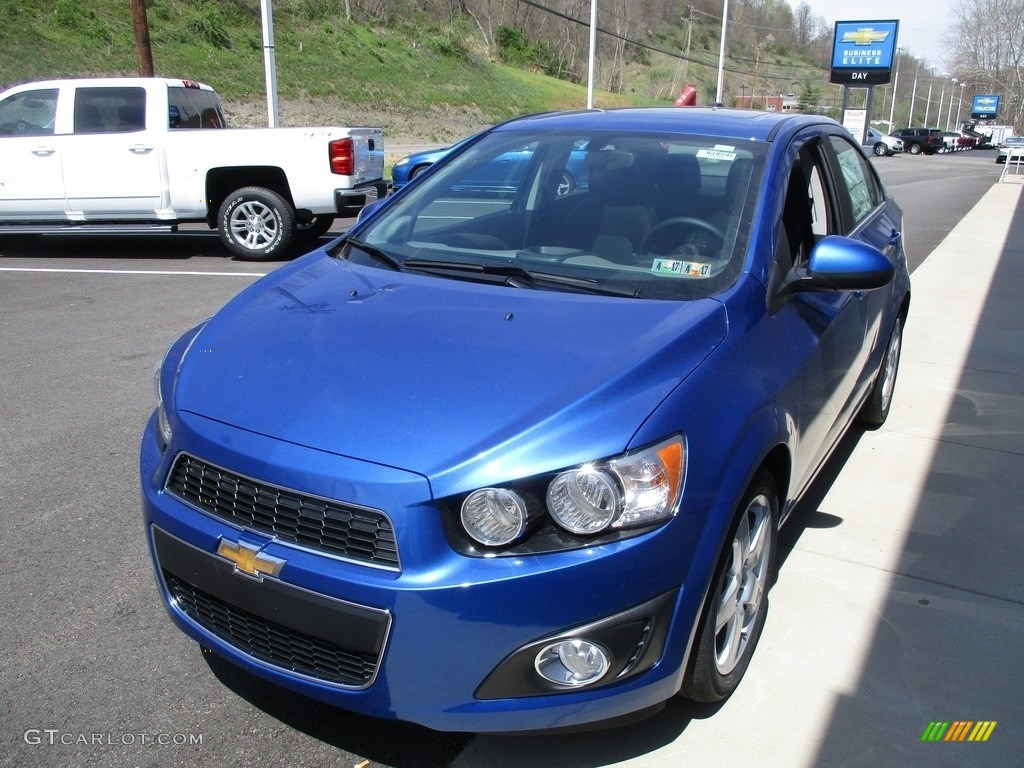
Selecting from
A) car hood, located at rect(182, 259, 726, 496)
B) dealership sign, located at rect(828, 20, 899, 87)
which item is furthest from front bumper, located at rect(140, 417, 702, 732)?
dealership sign, located at rect(828, 20, 899, 87)

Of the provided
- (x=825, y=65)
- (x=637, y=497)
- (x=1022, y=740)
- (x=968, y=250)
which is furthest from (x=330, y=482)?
(x=825, y=65)

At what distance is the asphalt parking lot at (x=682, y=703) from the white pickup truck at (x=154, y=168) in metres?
4.30

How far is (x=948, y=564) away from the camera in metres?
3.72

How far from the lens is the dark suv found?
197 ft

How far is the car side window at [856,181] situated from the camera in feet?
14.1

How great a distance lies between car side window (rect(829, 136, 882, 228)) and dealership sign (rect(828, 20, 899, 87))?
3943 centimetres

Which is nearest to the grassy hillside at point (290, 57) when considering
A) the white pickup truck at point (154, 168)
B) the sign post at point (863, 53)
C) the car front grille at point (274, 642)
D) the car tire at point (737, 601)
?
the sign post at point (863, 53)

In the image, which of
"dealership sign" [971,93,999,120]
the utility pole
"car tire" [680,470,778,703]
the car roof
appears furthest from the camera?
"dealership sign" [971,93,999,120]

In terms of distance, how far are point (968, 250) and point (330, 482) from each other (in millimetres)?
12266

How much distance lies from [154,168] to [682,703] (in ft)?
30.1

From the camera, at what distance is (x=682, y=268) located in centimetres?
309

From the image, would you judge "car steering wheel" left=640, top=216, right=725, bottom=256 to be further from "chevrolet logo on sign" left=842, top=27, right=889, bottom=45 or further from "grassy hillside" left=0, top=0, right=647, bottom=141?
"chevrolet logo on sign" left=842, top=27, right=889, bottom=45

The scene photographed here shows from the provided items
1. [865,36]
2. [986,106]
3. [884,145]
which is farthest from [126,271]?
[986,106]

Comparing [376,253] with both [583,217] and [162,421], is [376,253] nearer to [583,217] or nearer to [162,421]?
[583,217]
